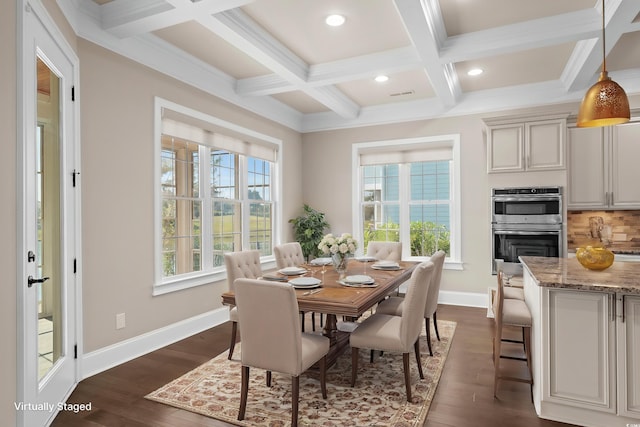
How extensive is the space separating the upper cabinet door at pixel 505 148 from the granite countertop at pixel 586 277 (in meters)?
1.96

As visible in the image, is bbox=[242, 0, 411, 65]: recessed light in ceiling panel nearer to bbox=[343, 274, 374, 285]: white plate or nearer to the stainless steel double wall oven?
bbox=[343, 274, 374, 285]: white plate

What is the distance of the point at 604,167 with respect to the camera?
4.48 m

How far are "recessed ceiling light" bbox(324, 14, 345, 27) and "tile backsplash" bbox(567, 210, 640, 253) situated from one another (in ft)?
12.8

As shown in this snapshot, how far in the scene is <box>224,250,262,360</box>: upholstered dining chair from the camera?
11.0 feet

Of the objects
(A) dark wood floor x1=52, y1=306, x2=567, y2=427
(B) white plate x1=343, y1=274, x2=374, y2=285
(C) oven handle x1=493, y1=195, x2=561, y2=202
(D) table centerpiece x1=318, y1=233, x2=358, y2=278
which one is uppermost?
(C) oven handle x1=493, y1=195, x2=561, y2=202

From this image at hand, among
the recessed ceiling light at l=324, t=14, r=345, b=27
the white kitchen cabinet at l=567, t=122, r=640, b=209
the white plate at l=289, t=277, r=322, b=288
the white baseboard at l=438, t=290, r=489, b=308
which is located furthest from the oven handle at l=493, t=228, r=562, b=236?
the recessed ceiling light at l=324, t=14, r=345, b=27

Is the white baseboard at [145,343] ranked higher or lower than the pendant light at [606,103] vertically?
lower

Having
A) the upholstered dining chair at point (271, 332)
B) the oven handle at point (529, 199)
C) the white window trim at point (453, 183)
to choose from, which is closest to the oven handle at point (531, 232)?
the oven handle at point (529, 199)

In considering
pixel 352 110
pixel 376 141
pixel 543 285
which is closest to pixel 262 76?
pixel 352 110

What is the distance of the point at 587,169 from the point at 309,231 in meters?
3.70

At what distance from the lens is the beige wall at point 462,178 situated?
5036mm

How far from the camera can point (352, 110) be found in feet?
18.7

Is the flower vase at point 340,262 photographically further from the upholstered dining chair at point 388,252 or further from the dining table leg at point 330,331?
the upholstered dining chair at point 388,252

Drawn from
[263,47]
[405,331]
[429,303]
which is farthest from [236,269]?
[263,47]
